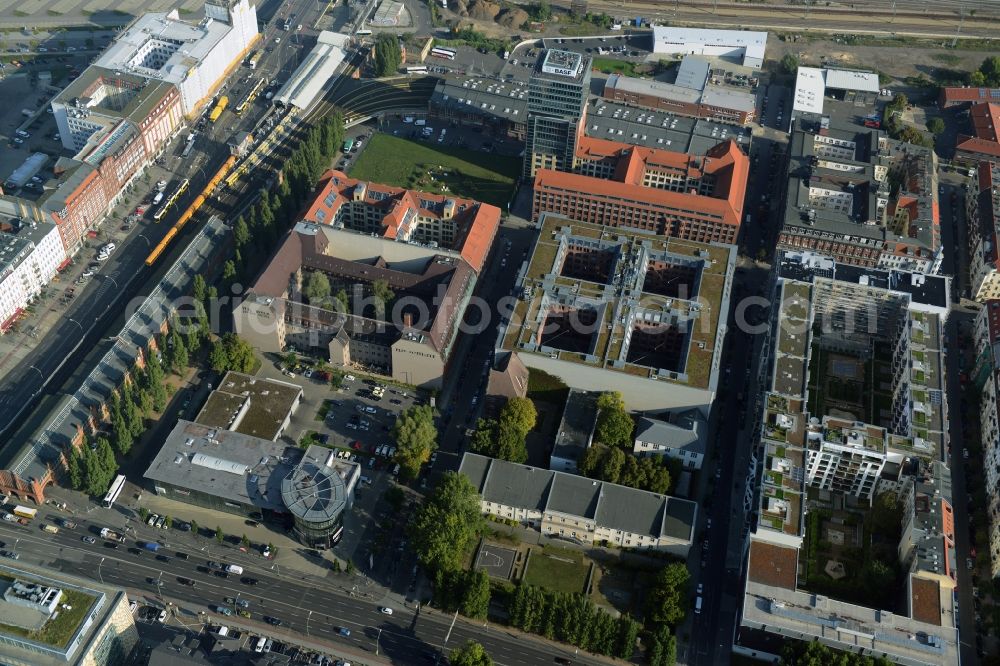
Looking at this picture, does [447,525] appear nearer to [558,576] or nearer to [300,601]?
[558,576]

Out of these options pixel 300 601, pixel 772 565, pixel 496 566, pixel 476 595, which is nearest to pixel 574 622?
pixel 476 595

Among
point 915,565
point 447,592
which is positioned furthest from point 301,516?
point 915,565

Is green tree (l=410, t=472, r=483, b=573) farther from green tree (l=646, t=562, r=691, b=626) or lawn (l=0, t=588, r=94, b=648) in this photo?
lawn (l=0, t=588, r=94, b=648)

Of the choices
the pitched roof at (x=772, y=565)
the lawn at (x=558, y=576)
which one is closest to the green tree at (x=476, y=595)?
the lawn at (x=558, y=576)

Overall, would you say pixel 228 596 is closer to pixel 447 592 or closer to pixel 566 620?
pixel 447 592

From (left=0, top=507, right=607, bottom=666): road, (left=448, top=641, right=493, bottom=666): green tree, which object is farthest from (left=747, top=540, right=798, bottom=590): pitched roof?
(left=448, top=641, right=493, bottom=666): green tree

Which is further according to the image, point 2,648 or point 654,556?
point 654,556
